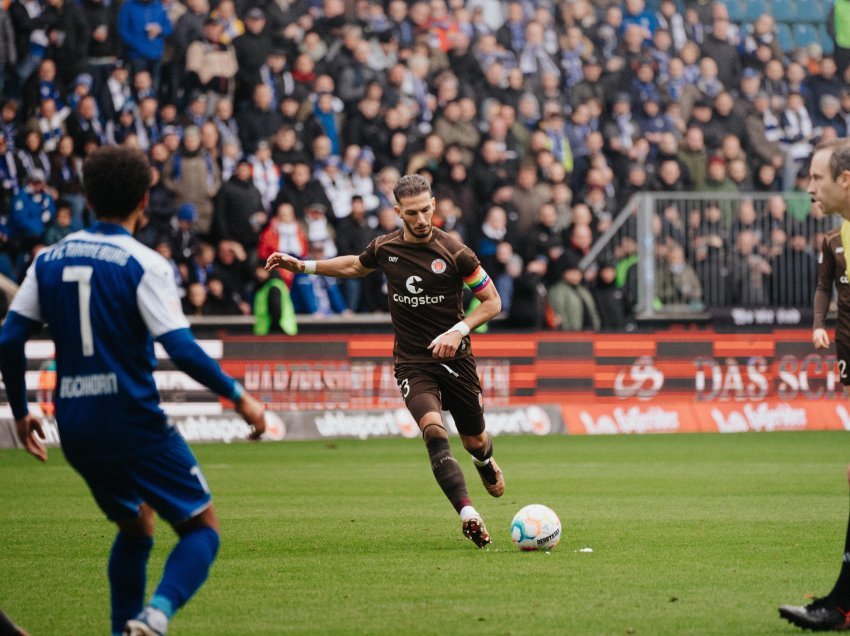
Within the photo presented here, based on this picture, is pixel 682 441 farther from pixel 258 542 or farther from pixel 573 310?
pixel 258 542

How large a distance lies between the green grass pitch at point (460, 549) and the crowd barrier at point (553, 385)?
2.91 metres

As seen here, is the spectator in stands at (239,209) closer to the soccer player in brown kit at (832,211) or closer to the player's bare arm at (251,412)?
the soccer player in brown kit at (832,211)

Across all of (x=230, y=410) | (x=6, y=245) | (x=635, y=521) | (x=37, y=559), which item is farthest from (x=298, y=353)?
(x=37, y=559)

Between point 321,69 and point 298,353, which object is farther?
point 321,69

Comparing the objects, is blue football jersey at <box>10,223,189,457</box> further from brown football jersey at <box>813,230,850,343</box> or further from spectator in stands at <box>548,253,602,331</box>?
spectator in stands at <box>548,253,602,331</box>

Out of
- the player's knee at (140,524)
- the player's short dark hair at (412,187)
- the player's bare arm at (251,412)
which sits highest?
the player's short dark hair at (412,187)

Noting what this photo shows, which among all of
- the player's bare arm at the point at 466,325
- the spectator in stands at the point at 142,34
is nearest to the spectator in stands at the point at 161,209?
the spectator in stands at the point at 142,34

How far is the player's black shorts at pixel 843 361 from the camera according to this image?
13180 millimetres

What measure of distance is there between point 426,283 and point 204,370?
4.93 metres

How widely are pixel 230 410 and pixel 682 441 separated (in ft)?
20.7

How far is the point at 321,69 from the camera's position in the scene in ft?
73.2

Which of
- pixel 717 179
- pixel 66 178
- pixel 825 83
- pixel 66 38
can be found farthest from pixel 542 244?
pixel 66 38

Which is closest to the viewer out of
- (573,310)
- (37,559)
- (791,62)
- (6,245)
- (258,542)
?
(37,559)

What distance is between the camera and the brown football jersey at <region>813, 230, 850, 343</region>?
13305 millimetres
